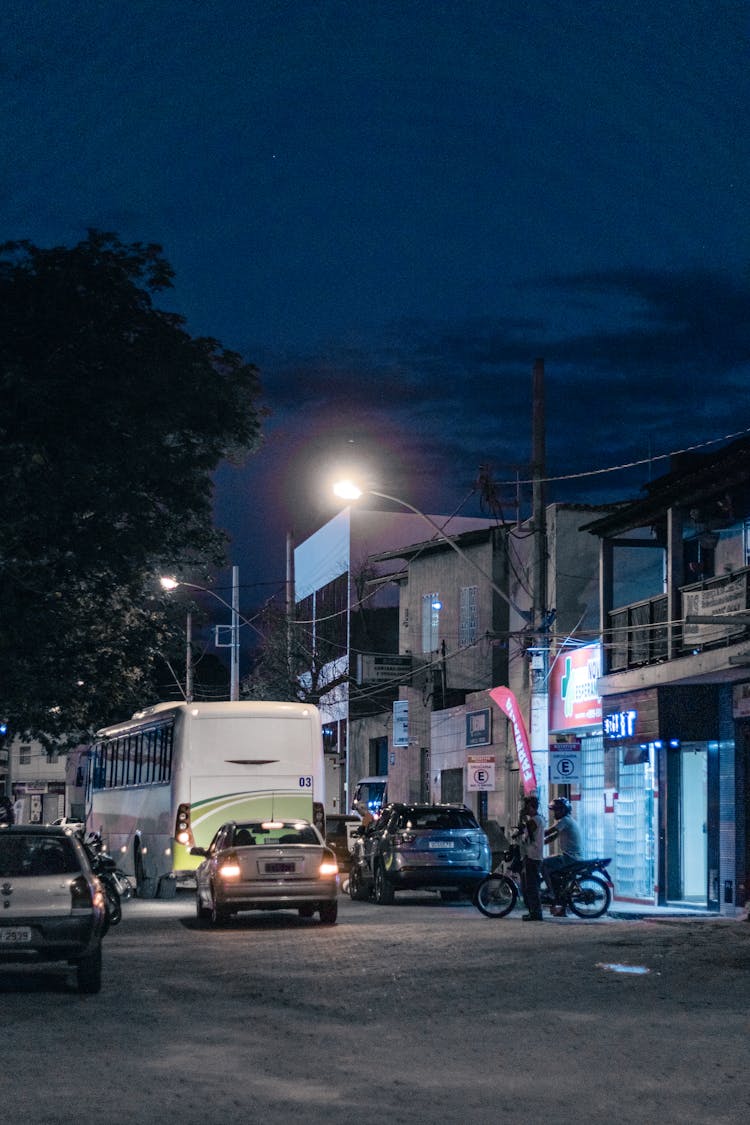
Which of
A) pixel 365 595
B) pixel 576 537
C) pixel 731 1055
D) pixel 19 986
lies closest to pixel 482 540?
pixel 576 537

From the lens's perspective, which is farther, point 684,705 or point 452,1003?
point 684,705

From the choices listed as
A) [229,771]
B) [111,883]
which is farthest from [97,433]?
[229,771]

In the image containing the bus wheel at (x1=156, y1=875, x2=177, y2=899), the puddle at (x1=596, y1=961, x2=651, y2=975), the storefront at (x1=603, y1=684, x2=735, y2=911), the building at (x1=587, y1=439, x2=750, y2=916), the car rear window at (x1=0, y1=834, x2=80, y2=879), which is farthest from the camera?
the bus wheel at (x1=156, y1=875, x2=177, y2=899)

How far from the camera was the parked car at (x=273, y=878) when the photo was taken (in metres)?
23.9

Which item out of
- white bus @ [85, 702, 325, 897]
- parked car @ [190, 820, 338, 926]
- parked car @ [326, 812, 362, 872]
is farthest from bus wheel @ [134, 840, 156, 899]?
parked car @ [190, 820, 338, 926]

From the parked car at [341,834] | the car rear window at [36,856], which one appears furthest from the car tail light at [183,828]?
the car rear window at [36,856]

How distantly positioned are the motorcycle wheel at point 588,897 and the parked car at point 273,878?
3.83 m

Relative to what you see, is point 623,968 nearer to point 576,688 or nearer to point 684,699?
point 684,699

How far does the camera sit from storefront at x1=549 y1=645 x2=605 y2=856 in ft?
111

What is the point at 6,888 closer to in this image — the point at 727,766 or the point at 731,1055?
the point at 731,1055

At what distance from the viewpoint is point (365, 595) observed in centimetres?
5972

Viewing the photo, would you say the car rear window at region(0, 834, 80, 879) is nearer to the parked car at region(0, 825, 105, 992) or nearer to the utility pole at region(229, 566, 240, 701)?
the parked car at region(0, 825, 105, 992)

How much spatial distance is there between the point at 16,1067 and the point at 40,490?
13091mm

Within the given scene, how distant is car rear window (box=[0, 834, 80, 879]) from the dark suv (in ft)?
47.5
